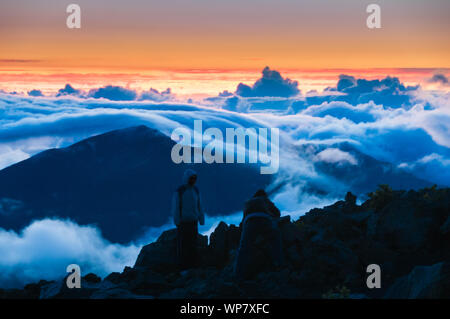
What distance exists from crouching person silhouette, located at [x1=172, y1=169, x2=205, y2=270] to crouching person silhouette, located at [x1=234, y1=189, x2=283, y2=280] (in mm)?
1545

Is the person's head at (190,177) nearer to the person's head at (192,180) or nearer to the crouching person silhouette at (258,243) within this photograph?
the person's head at (192,180)

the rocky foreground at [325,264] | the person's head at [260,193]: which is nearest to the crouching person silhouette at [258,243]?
the rocky foreground at [325,264]

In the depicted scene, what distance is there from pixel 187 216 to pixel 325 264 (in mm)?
3499

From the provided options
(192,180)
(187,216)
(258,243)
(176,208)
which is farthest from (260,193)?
(176,208)

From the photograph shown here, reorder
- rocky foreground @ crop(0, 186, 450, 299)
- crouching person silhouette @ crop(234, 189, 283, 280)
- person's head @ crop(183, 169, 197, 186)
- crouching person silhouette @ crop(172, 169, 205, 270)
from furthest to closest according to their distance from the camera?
crouching person silhouette @ crop(172, 169, 205, 270) < person's head @ crop(183, 169, 197, 186) < crouching person silhouette @ crop(234, 189, 283, 280) < rocky foreground @ crop(0, 186, 450, 299)

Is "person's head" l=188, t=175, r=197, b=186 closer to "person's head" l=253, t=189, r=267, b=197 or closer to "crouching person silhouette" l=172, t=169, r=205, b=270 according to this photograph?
"crouching person silhouette" l=172, t=169, r=205, b=270

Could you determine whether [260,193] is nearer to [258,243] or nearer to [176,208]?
[258,243]

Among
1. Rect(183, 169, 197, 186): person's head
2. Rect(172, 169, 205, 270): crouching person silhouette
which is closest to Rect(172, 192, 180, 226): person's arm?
Rect(172, 169, 205, 270): crouching person silhouette

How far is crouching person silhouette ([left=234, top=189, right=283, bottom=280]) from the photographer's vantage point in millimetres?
10891

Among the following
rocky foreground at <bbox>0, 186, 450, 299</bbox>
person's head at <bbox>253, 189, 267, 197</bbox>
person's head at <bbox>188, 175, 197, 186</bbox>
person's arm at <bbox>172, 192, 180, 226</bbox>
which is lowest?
rocky foreground at <bbox>0, 186, 450, 299</bbox>

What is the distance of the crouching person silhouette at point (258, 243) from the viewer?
10891 mm

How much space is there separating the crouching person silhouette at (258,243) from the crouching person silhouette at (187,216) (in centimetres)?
155

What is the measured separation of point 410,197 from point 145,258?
7219 mm
